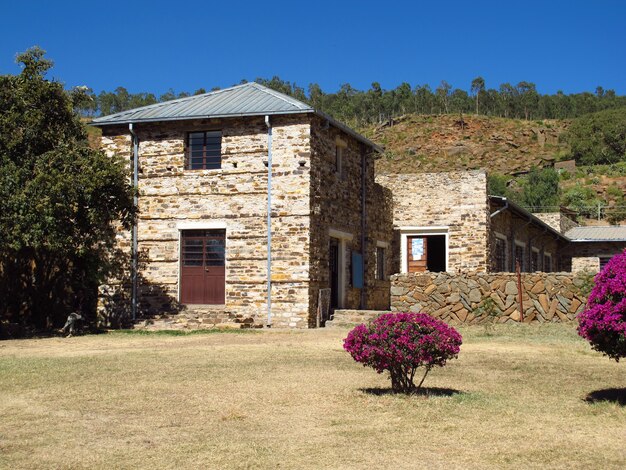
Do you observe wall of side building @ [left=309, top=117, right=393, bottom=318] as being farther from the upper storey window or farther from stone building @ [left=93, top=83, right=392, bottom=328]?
the upper storey window

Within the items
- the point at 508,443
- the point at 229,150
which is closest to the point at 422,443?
the point at 508,443

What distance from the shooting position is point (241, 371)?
11.4 m

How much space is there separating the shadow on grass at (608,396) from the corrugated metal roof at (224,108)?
38.1 ft

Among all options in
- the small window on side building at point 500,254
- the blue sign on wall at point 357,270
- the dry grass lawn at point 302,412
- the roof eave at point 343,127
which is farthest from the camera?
the small window on side building at point 500,254

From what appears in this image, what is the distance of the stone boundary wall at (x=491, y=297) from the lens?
18.4 metres

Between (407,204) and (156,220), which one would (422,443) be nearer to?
(156,220)

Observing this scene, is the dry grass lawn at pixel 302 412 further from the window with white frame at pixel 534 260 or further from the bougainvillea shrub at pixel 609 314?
the window with white frame at pixel 534 260

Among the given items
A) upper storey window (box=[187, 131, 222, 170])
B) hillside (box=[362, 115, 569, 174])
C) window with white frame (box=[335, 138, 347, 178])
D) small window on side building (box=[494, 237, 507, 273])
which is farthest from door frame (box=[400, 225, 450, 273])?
hillside (box=[362, 115, 569, 174])

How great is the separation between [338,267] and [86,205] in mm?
7377

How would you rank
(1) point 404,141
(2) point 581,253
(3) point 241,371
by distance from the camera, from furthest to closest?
(1) point 404,141 < (2) point 581,253 < (3) point 241,371

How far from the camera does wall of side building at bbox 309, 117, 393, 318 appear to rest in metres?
20.1

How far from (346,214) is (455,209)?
4.54 m

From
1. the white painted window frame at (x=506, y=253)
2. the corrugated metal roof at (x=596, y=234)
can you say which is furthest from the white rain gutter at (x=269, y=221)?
the corrugated metal roof at (x=596, y=234)

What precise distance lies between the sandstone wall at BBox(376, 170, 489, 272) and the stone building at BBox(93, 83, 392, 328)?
461 cm
